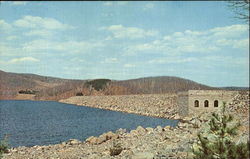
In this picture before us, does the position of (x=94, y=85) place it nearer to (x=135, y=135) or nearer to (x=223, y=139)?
(x=135, y=135)

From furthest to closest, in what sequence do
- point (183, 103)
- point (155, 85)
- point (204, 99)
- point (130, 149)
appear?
1. point (155, 85)
2. point (183, 103)
3. point (204, 99)
4. point (130, 149)

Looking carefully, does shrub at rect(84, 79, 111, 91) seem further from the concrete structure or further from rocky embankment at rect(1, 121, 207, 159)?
rocky embankment at rect(1, 121, 207, 159)

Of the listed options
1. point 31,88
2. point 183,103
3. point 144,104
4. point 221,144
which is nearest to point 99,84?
point 31,88

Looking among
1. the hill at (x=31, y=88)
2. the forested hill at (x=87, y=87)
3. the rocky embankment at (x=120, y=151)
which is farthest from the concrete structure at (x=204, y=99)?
the hill at (x=31, y=88)

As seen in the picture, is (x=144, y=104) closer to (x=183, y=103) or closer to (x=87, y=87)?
(x=183, y=103)

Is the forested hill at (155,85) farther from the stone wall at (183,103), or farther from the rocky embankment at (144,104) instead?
the stone wall at (183,103)

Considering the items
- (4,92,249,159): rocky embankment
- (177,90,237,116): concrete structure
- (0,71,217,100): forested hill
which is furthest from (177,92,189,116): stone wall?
(0,71,217,100): forested hill

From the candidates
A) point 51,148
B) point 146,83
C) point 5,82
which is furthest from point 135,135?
point 5,82
